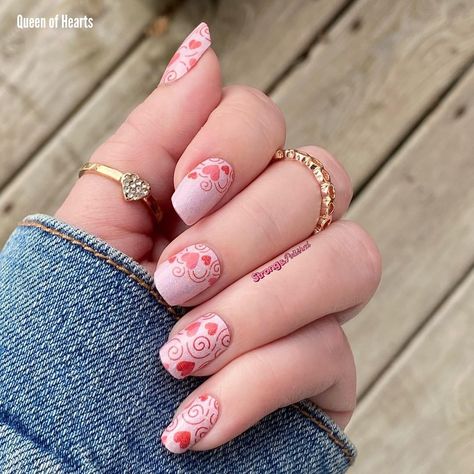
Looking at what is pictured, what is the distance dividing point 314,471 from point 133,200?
288 millimetres

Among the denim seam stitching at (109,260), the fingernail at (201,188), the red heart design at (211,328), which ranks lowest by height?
the denim seam stitching at (109,260)

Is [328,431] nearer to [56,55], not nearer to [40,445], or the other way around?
[40,445]

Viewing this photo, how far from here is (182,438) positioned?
0.48m

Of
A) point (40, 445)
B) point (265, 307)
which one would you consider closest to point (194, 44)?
point (265, 307)

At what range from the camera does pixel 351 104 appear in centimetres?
99

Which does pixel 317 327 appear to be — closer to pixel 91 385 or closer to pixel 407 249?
pixel 91 385

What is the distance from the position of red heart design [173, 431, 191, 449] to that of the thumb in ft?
0.54

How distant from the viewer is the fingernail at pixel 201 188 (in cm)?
50

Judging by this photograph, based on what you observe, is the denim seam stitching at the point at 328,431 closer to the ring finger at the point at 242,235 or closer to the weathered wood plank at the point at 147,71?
the ring finger at the point at 242,235

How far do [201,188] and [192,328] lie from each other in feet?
0.37

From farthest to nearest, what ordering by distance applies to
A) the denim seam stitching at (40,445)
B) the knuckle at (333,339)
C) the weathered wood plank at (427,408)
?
the weathered wood plank at (427,408) < the knuckle at (333,339) < the denim seam stitching at (40,445)

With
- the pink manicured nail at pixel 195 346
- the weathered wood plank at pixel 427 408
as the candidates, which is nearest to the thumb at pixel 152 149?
the pink manicured nail at pixel 195 346

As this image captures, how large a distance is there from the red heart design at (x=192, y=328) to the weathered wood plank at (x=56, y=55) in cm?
61

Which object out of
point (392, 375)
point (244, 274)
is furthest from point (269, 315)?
point (392, 375)
